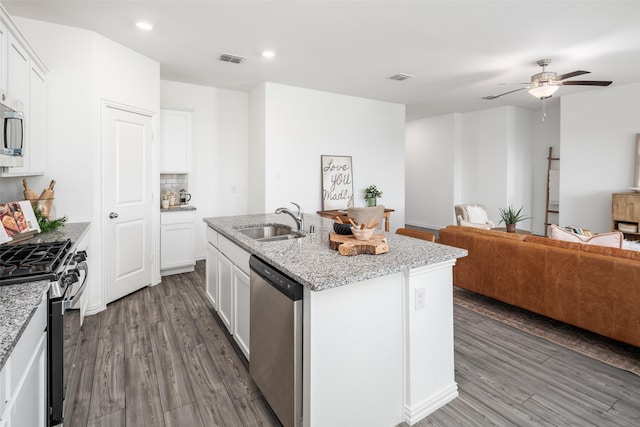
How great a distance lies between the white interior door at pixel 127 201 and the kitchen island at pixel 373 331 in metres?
2.19

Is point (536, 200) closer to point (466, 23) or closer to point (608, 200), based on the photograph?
point (608, 200)

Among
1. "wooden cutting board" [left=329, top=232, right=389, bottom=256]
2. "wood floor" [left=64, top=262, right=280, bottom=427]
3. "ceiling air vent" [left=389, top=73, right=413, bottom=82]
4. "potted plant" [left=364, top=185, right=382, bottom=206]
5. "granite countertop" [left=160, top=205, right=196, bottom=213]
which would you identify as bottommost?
"wood floor" [left=64, top=262, right=280, bottom=427]

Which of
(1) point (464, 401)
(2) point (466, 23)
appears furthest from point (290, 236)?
(2) point (466, 23)

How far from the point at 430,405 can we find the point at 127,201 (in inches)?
138

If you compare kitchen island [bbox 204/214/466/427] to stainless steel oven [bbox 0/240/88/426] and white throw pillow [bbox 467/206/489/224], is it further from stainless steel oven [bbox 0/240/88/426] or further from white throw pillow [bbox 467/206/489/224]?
white throw pillow [bbox 467/206/489/224]

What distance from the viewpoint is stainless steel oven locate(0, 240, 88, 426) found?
1473 millimetres

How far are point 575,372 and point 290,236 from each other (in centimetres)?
222

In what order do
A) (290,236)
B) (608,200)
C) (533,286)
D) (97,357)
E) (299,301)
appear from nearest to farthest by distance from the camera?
(299,301) < (97,357) < (290,236) < (533,286) < (608,200)

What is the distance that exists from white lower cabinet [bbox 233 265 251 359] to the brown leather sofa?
7.79 feet

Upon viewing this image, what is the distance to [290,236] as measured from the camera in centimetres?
269

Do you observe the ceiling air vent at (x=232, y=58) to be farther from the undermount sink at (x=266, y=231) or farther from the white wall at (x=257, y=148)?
the undermount sink at (x=266, y=231)

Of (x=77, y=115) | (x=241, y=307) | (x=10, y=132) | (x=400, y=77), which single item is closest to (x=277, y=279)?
(x=241, y=307)

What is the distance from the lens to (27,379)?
1.17m

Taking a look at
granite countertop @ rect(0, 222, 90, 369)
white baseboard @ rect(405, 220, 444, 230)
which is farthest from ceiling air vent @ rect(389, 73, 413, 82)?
granite countertop @ rect(0, 222, 90, 369)
